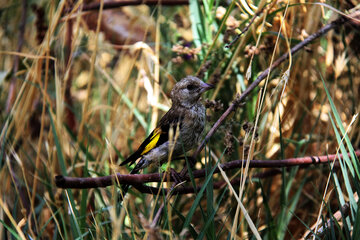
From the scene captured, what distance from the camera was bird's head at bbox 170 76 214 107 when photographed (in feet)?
9.02

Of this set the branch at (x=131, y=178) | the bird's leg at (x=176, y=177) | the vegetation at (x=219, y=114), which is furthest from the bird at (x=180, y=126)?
the branch at (x=131, y=178)

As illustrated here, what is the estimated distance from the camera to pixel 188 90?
2.83 m

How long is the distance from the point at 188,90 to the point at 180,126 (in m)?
0.26

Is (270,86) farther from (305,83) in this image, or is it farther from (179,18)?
(179,18)

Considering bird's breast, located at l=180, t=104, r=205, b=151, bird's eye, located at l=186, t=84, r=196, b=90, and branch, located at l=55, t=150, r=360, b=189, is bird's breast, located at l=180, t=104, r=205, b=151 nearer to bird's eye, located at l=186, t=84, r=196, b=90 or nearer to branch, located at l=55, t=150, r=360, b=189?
bird's eye, located at l=186, t=84, r=196, b=90

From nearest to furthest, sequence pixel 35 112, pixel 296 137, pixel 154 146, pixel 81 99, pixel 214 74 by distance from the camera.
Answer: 1. pixel 154 146
2. pixel 214 74
3. pixel 296 137
4. pixel 35 112
5. pixel 81 99

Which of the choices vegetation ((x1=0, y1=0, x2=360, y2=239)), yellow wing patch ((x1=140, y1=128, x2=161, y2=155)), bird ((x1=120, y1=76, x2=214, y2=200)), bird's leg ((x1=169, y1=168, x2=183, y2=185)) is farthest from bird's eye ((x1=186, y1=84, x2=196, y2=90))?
bird's leg ((x1=169, y1=168, x2=183, y2=185))

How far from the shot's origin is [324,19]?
8.75ft

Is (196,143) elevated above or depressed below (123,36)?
below

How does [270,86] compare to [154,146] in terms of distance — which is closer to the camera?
[154,146]

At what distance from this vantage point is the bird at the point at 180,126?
2641 mm

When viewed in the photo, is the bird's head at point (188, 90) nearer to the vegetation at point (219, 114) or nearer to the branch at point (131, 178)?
the vegetation at point (219, 114)

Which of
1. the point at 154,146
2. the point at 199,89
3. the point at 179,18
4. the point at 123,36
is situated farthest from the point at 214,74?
the point at 123,36

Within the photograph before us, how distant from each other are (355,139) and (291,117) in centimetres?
42
